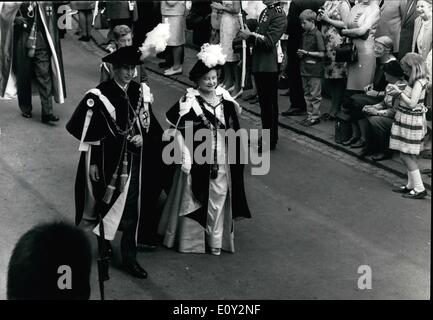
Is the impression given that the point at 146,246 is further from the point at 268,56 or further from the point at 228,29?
the point at 228,29

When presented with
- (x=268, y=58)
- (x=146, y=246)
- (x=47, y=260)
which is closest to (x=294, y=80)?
(x=268, y=58)

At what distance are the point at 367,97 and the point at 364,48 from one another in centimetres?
70

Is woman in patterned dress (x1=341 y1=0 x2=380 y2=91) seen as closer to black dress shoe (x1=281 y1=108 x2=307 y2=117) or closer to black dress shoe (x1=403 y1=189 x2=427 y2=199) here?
black dress shoe (x1=281 y1=108 x2=307 y2=117)

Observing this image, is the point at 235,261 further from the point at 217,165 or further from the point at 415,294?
the point at 415,294

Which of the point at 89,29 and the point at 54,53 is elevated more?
the point at 54,53

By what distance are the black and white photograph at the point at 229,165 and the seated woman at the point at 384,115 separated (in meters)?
0.02

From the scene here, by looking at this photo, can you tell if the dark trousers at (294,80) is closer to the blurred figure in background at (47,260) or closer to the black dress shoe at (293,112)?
→ the black dress shoe at (293,112)

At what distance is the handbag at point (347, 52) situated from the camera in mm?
10211

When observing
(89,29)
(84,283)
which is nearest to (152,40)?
(84,283)

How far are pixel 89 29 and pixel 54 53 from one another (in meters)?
5.75

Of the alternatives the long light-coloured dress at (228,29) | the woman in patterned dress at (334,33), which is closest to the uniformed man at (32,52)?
the long light-coloured dress at (228,29)

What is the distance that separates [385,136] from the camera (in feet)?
31.2

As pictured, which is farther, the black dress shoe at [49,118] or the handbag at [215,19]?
the handbag at [215,19]

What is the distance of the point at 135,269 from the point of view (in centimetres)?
688
